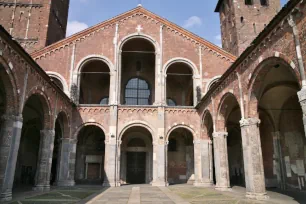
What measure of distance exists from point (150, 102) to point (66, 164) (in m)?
9.68

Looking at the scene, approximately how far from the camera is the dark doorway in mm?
23156

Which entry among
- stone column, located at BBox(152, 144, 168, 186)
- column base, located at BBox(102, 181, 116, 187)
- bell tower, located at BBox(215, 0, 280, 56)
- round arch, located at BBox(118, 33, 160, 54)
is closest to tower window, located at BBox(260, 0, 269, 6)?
bell tower, located at BBox(215, 0, 280, 56)

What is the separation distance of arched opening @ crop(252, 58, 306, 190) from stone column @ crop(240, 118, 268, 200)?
359cm

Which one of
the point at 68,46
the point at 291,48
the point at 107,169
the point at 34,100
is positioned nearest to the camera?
the point at 291,48

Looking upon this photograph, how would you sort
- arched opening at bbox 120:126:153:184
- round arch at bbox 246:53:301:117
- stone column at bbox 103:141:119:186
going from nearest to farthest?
round arch at bbox 246:53:301:117 < stone column at bbox 103:141:119:186 < arched opening at bbox 120:126:153:184

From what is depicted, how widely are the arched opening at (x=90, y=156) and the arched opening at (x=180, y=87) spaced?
26.8ft

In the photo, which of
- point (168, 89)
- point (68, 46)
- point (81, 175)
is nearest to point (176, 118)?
point (168, 89)

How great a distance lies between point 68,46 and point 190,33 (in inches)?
429

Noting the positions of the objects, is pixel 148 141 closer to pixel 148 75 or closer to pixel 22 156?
pixel 148 75

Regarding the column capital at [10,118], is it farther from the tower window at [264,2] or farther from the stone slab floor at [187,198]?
the tower window at [264,2]

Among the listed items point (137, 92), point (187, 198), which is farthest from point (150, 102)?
point (187, 198)

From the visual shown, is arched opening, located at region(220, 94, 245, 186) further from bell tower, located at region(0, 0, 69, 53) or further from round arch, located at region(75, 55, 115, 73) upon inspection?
bell tower, located at region(0, 0, 69, 53)

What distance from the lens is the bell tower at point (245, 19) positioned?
→ 2827cm

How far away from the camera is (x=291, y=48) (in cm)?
915
